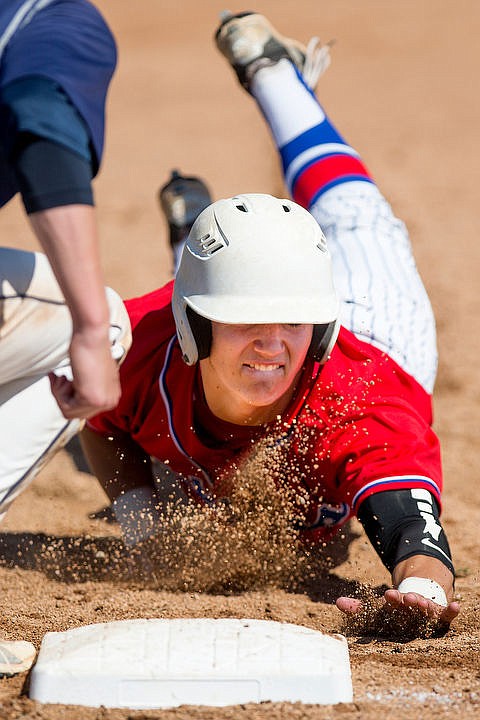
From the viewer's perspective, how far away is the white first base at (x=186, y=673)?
6.86 feet

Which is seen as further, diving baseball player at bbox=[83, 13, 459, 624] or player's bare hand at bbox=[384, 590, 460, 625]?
diving baseball player at bbox=[83, 13, 459, 624]

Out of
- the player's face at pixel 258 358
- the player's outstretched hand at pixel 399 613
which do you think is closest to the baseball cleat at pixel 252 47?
the player's face at pixel 258 358

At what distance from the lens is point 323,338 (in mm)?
2785

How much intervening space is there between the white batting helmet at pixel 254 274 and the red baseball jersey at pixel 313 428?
0.69 ft

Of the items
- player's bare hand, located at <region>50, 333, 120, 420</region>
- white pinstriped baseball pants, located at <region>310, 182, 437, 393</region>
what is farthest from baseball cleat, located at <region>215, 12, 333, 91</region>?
player's bare hand, located at <region>50, 333, 120, 420</region>

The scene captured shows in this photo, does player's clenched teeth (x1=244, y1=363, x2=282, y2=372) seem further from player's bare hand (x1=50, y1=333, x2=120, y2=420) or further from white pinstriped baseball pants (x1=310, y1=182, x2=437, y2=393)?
player's bare hand (x1=50, y1=333, x2=120, y2=420)

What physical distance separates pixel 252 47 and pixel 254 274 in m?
2.02

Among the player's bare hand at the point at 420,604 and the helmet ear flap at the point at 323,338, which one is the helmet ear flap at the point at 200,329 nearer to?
the helmet ear flap at the point at 323,338

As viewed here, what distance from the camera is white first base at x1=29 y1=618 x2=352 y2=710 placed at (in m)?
2.09

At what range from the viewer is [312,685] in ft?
6.88

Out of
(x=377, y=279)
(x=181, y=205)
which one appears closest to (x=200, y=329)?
(x=377, y=279)

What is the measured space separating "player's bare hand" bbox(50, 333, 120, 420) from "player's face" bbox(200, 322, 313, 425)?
0.86 m

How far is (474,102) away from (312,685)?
7.62 m

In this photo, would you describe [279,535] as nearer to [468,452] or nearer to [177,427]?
[177,427]
